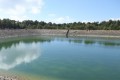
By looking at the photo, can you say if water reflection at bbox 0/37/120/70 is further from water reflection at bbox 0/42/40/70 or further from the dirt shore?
Answer: the dirt shore

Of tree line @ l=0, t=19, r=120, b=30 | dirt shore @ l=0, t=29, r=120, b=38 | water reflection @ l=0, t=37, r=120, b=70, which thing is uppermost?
tree line @ l=0, t=19, r=120, b=30

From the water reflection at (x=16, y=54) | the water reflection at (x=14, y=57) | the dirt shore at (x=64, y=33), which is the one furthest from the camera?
the dirt shore at (x=64, y=33)

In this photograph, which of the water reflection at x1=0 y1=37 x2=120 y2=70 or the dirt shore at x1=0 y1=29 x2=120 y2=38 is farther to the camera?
the dirt shore at x1=0 y1=29 x2=120 y2=38

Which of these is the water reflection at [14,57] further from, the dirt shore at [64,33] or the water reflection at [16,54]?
the dirt shore at [64,33]

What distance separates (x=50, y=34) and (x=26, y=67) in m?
54.7

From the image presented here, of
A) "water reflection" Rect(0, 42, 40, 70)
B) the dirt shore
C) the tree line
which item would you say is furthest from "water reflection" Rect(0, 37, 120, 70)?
the tree line

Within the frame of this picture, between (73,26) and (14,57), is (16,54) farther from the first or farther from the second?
(73,26)

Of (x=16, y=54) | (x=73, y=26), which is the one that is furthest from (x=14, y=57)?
(x=73, y=26)

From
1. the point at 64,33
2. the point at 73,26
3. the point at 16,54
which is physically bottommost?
the point at 16,54

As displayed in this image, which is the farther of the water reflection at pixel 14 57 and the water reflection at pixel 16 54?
the water reflection at pixel 16 54

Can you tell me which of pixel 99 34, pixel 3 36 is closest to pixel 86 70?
pixel 3 36

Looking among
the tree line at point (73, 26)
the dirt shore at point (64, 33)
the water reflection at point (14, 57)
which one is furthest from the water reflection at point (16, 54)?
the tree line at point (73, 26)

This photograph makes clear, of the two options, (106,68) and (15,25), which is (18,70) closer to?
(106,68)

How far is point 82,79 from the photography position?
14094 millimetres
